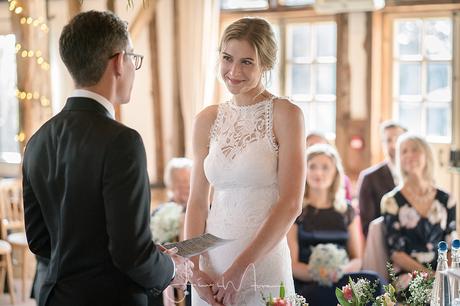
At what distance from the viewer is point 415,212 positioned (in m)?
4.64

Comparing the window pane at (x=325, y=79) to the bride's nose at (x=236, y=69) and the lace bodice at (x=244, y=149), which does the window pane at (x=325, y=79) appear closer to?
the lace bodice at (x=244, y=149)

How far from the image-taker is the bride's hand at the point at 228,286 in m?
2.44

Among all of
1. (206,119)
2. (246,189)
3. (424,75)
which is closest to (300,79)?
(424,75)

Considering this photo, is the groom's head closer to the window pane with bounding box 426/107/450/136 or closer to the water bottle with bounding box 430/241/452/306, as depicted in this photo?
the water bottle with bounding box 430/241/452/306

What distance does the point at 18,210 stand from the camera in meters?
7.22

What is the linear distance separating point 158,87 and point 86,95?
495cm

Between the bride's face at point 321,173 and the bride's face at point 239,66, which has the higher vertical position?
the bride's face at point 239,66

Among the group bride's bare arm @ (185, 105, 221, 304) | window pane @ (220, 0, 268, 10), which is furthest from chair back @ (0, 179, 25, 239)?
bride's bare arm @ (185, 105, 221, 304)

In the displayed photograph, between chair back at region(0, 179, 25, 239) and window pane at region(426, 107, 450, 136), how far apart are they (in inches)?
146

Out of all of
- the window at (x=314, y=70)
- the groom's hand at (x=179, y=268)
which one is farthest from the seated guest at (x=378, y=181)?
the groom's hand at (x=179, y=268)

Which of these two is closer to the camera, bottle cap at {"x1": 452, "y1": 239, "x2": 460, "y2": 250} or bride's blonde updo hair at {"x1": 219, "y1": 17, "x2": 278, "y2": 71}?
bottle cap at {"x1": 452, "y1": 239, "x2": 460, "y2": 250}

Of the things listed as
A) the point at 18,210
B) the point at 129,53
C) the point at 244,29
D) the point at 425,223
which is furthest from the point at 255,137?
the point at 18,210

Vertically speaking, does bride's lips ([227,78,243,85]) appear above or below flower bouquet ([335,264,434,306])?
above

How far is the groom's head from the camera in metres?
1.92
